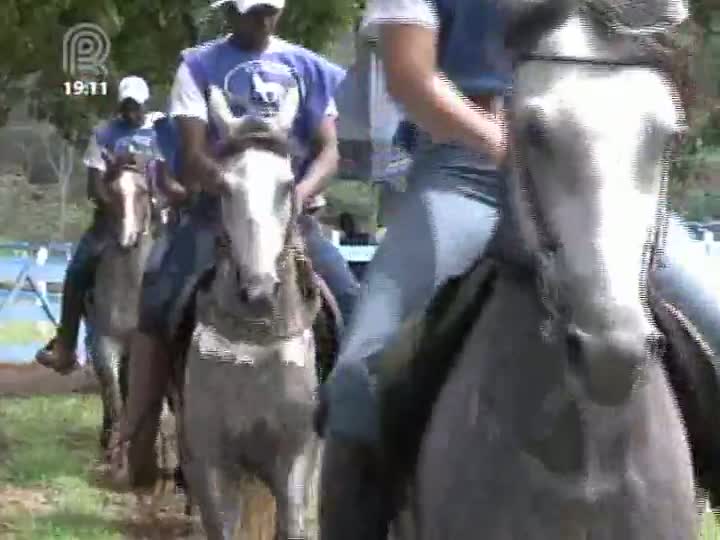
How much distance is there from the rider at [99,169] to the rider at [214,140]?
478cm

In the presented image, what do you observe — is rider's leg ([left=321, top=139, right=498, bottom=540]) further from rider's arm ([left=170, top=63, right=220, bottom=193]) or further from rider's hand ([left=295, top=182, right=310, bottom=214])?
rider's arm ([left=170, top=63, right=220, bottom=193])

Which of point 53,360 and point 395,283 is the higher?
point 395,283

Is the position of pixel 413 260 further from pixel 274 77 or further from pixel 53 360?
pixel 53 360

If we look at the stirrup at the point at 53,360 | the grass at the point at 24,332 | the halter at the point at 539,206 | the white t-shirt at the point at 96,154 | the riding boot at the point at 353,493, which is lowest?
the grass at the point at 24,332

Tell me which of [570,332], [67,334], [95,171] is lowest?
[67,334]

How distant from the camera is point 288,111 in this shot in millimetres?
6531

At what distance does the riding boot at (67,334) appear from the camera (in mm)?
12477

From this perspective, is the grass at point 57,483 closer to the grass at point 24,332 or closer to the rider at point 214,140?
the rider at point 214,140

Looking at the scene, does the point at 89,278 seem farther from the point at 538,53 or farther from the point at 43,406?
the point at 538,53

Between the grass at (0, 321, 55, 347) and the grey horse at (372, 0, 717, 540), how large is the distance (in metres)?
16.4

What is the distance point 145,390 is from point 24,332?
12.9 metres

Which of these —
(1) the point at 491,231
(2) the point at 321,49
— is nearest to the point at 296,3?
(2) the point at 321,49

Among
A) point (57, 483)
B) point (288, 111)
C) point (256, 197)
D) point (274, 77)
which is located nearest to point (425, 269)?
point (256, 197)

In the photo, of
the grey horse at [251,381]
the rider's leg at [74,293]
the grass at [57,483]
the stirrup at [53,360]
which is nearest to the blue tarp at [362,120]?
the rider's leg at [74,293]
